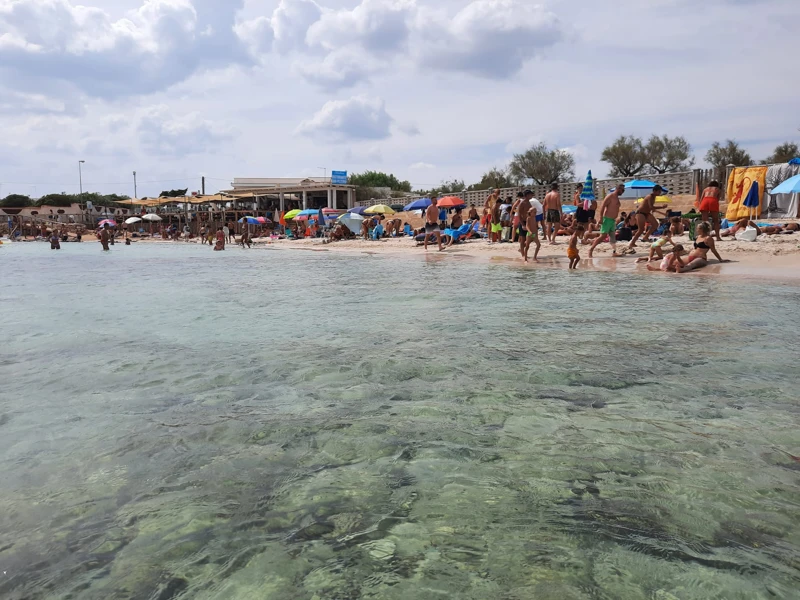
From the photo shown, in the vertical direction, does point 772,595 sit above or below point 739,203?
below

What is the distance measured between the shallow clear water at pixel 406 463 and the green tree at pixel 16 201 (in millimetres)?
81499

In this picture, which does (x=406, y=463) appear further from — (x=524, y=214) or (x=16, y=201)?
(x=16, y=201)

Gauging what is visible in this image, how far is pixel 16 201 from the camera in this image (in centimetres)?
7288

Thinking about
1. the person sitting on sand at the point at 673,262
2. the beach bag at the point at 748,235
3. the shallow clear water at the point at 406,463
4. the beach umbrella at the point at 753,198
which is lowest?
the shallow clear water at the point at 406,463

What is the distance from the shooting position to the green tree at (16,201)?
236 ft

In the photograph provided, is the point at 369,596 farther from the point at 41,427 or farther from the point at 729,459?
the point at 41,427

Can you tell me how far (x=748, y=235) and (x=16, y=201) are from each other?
83.9m

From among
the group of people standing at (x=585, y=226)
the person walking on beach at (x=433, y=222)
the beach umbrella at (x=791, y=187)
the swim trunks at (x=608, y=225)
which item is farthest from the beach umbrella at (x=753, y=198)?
the person walking on beach at (x=433, y=222)

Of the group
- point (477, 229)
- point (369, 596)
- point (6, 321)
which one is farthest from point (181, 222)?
point (369, 596)

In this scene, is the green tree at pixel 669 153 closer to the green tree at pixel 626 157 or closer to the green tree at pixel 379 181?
the green tree at pixel 626 157

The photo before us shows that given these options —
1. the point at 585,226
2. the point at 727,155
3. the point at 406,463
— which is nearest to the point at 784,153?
the point at 727,155

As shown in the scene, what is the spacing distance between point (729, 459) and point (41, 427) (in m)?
3.51

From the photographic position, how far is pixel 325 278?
463 inches

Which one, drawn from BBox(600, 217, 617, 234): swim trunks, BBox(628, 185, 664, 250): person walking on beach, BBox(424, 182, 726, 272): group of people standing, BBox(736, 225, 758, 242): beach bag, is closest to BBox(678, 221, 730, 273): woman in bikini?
BBox(424, 182, 726, 272): group of people standing
